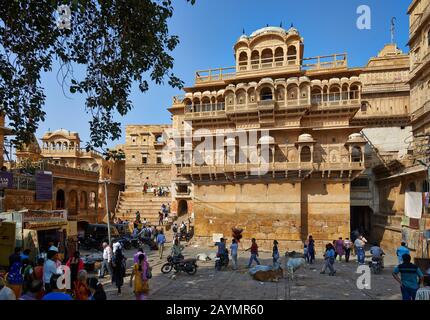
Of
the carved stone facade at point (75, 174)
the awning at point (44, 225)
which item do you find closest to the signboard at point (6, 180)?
the awning at point (44, 225)

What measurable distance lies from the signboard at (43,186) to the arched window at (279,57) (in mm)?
20929

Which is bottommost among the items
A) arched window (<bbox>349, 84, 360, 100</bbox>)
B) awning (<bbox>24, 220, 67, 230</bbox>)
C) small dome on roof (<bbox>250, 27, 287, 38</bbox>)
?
awning (<bbox>24, 220, 67, 230</bbox>)

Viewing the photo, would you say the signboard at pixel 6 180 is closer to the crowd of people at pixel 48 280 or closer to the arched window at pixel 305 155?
the crowd of people at pixel 48 280

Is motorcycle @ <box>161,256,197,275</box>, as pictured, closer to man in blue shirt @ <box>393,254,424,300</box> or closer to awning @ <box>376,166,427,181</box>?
man in blue shirt @ <box>393,254,424,300</box>

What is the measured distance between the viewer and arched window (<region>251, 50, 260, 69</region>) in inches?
1079

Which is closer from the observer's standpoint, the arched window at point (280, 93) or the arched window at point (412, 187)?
the arched window at point (412, 187)

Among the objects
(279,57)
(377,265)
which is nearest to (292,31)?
(279,57)

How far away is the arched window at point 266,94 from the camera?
2605cm

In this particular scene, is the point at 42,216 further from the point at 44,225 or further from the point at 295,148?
the point at 295,148

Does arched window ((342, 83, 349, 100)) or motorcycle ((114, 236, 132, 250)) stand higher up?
arched window ((342, 83, 349, 100))

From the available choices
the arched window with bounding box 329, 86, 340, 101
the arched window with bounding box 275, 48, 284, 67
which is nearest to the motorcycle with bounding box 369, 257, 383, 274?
the arched window with bounding box 329, 86, 340, 101

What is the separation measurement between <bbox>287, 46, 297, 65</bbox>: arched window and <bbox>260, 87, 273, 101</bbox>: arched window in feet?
10.3

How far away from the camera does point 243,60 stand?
28.2 m
